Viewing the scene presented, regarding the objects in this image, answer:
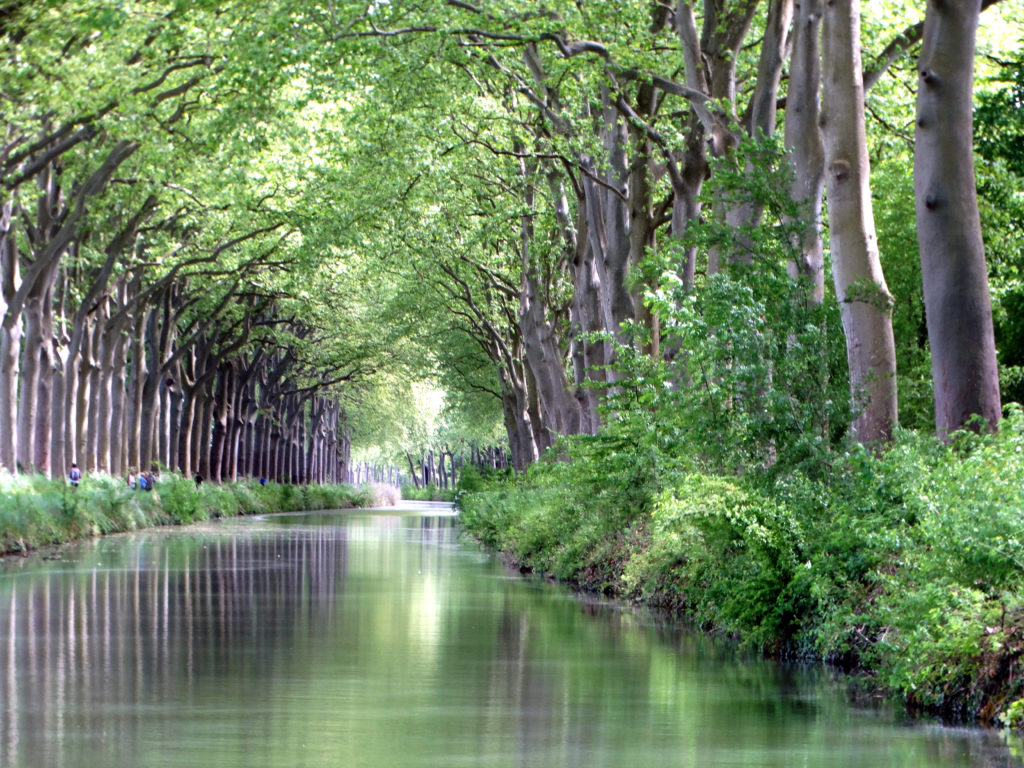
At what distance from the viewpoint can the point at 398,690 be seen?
11.4 m

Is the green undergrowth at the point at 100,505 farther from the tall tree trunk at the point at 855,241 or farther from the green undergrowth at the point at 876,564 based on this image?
the tall tree trunk at the point at 855,241

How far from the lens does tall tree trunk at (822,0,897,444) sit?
49.9 feet

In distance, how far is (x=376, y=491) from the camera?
101 metres

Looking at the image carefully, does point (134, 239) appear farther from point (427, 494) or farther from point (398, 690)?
point (427, 494)

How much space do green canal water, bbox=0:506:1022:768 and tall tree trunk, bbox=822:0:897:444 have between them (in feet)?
10.5

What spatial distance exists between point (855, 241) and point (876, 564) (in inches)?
179

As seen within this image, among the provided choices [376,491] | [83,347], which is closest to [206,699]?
[83,347]

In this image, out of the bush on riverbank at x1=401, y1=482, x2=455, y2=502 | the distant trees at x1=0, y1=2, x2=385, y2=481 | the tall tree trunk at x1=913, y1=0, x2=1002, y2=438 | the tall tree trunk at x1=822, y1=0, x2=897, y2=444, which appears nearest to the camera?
the tall tree trunk at x1=913, y1=0, x2=1002, y2=438

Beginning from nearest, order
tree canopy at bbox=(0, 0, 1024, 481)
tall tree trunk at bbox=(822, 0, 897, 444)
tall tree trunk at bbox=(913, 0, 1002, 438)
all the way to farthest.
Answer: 1. tall tree trunk at bbox=(913, 0, 1002, 438)
2. tall tree trunk at bbox=(822, 0, 897, 444)
3. tree canopy at bbox=(0, 0, 1024, 481)

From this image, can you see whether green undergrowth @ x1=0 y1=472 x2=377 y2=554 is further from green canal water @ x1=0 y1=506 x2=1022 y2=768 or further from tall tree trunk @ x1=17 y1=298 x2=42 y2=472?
green canal water @ x1=0 y1=506 x2=1022 y2=768

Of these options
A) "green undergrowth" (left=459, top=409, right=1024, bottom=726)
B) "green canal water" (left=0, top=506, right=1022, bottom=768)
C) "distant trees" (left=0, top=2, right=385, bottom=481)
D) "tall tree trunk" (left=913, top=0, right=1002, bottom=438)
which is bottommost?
"green canal water" (left=0, top=506, right=1022, bottom=768)

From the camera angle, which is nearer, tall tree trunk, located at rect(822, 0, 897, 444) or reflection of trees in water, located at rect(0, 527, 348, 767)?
reflection of trees in water, located at rect(0, 527, 348, 767)

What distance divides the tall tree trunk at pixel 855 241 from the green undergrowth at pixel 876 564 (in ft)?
2.76

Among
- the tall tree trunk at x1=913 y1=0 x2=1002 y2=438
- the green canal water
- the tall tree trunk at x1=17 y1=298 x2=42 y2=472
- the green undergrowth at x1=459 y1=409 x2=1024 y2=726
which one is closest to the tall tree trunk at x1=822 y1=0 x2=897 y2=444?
the green undergrowth at x1=459 y1=409 x2=1024 y2=726
